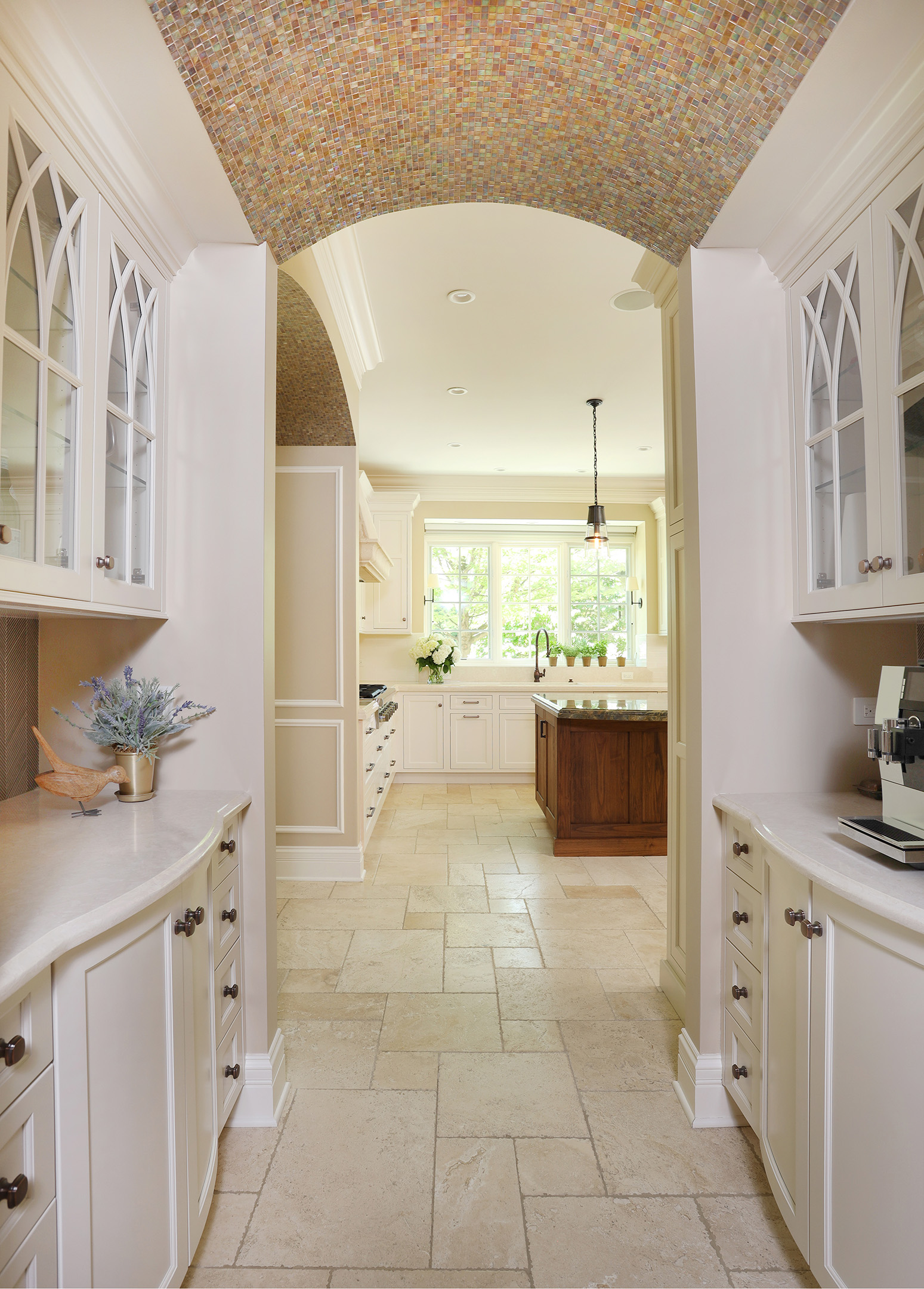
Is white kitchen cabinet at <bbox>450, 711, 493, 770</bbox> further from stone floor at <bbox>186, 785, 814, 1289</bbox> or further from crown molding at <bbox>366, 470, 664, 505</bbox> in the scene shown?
stone floor at <bbox>186, 785, 814, 1289</bbox>

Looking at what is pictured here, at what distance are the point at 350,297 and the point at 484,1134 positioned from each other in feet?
11.3

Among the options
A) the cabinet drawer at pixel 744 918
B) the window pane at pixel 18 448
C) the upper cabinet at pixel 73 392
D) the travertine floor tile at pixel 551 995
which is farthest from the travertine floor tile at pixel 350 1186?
the window pane at pixel 18 448

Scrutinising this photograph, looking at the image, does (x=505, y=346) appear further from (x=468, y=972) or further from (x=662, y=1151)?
(x=662, y=1151)

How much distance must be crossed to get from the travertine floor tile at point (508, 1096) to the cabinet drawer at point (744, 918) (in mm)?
667

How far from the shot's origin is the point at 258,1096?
2.02 m

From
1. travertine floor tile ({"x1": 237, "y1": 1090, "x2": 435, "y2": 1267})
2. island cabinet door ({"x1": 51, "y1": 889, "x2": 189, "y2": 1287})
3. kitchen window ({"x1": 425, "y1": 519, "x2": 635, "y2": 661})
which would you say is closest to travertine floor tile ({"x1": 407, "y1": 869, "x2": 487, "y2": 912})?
travertine floor tile ({"x1": 237, "y1": 1090, "x2": 435, "y2": 1267})

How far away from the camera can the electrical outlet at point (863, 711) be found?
6.88 ft

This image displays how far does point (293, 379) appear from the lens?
351 cm

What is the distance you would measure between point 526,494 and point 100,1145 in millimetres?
6780

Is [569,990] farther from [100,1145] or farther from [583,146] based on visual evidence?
[583,146]

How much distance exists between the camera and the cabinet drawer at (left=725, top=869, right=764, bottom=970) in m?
1.78

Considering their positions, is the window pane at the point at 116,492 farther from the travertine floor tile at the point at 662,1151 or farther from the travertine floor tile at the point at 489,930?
the travertine floor tile at the point at 489,930

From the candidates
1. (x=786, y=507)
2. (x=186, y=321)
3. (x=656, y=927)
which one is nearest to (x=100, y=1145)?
(x=186, y=321)

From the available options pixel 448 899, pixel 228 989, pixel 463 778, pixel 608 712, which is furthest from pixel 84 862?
pixel 463 778
